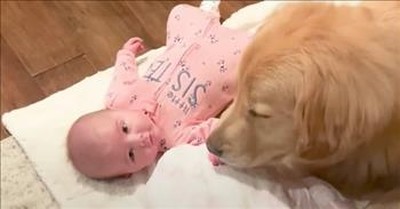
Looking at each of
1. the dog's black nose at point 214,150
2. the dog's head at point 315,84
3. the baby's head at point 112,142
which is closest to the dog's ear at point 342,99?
the dog's head at point 315,84

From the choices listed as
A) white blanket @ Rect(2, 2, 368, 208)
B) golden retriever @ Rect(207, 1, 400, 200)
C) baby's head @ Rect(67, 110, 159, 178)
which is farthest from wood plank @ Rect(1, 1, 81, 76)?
Result: golden retriever @ Rect(207, 1, 400, 200)

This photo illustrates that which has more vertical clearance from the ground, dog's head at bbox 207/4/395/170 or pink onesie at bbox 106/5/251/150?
dog's head at bbox 207/4/395/170

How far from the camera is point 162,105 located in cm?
150

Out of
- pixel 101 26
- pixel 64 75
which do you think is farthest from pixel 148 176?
pixel 101 26

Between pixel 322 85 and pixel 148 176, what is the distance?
1.69ft

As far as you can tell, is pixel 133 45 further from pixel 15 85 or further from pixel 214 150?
pixel 214 150

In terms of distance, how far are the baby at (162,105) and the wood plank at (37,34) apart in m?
0.33

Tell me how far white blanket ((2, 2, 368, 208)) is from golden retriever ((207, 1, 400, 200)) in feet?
0.39

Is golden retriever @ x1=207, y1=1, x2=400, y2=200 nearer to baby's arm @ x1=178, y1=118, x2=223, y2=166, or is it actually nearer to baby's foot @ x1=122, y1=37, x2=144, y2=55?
baby's arm @ x1=178, y1=118, x2=223, y2=166

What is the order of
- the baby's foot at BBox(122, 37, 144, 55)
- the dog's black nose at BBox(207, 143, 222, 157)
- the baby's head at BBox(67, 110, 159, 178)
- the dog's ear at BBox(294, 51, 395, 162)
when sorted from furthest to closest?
the baby's foot at BBox(122, 37, 144, 55), the baby's head at BBox(67, 110, 159, 178), the dog's black nose at BBox(207, 143, 222, 157), the dog's ear at BBox(294, 51, 395, 162)

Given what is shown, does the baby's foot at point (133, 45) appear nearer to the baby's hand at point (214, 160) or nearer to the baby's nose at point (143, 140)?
the baby's nose at point (143, 140)

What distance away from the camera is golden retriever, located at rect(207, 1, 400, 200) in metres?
1.11

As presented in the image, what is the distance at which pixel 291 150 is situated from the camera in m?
1.22

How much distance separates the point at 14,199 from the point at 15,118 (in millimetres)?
176
